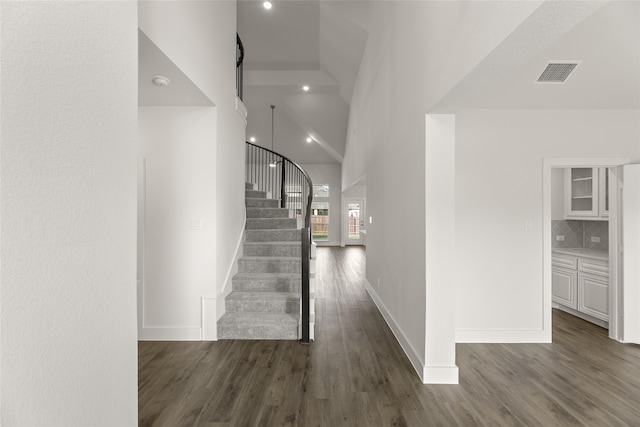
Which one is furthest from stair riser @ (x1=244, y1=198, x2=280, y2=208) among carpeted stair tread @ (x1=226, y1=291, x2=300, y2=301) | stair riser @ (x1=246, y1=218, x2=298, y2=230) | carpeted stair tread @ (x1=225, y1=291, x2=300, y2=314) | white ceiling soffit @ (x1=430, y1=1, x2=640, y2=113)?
white ceiling soffit @ (x1=430, y1=1, x2=640, y2=113)

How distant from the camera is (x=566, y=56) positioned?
2.83 metres

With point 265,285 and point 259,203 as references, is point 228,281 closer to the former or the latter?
point 265,285

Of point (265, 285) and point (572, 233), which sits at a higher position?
point (572, 233)

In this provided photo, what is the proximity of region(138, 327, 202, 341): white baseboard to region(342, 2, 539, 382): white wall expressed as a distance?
233 centimetres

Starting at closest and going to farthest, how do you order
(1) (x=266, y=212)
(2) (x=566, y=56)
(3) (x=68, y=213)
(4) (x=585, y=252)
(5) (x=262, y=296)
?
(3) (x=68, y=213) → (2) (x=566, y=56) → (5) (x=262, y=296) → (4) (x=585, y=252) → (1) (x=266, y=212)

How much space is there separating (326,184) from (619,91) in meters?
10.9

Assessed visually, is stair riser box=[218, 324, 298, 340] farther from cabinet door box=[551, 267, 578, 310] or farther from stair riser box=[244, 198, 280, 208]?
cabinet door box=[551, 267, 578, 310]

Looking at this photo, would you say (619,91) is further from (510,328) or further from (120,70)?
(120,70)

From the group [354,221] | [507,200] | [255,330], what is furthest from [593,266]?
[354,221]

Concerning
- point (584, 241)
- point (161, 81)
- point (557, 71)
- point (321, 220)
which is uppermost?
point (557, 71)

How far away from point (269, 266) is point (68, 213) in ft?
11.0

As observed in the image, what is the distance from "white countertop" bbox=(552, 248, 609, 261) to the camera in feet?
13.3

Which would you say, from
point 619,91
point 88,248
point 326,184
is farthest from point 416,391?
point 326,184

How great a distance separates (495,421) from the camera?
2195 millimetres
